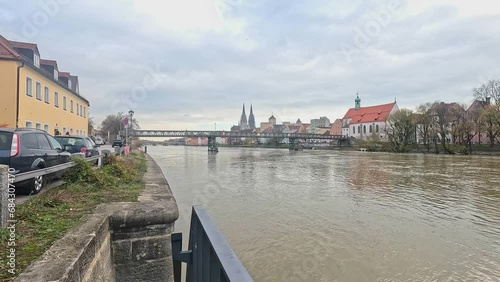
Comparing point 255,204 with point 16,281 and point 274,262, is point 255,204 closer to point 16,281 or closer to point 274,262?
point 274,262

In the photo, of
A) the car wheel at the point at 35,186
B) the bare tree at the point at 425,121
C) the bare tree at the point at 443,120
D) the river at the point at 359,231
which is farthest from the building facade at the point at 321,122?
the car wheel at the point at 35,186

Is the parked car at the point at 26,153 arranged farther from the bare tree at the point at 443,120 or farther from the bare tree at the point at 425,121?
the bare tree at the point at 425,121

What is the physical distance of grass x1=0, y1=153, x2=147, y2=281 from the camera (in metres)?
2.85

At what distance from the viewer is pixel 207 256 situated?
2.38 metres

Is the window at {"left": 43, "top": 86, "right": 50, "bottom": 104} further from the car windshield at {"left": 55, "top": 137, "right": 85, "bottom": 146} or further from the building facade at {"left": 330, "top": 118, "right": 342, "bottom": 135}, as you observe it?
the building facade at {"left": 330, "top": 118, "right": 342, "bottom": 135}

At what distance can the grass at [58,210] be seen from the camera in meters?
2.85

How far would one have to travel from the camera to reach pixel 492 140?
54.5 meters

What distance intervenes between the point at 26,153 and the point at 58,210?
118 inches

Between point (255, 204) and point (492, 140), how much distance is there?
57.1 m

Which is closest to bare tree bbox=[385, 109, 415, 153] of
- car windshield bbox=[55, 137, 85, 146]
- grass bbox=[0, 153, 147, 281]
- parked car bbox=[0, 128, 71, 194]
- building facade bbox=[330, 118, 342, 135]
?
building facade bbox=[330, 118, 342, 135]

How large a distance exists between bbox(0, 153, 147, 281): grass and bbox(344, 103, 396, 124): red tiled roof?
329ft

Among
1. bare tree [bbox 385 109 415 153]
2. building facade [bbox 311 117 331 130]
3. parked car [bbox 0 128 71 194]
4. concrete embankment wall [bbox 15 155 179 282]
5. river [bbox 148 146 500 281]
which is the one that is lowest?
river [bbox 148 146 500 281]

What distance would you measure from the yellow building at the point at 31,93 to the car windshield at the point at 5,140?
12687mm

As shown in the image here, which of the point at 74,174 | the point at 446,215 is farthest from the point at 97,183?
the point at 446,215
